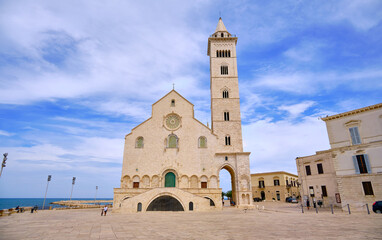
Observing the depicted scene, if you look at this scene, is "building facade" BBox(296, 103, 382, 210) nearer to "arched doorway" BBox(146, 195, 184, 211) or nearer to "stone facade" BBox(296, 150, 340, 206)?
"stone facade" BBox(296, 150, 340, 206)

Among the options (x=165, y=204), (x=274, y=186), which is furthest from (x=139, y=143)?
(x=274, y=186)

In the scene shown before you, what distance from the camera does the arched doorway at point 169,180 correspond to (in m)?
32.1

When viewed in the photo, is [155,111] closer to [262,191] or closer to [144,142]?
[144,142]

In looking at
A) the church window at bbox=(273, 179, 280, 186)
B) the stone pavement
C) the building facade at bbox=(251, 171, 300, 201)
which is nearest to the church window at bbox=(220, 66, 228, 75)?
the building facade at bbox=(251, 171, 300, 201)

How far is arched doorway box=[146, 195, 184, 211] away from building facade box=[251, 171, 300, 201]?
32.7m

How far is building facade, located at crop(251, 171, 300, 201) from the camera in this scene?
50.2 metres

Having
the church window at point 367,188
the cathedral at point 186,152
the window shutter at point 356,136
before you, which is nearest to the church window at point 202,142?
the cathedral at point 186,152

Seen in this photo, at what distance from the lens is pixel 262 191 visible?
52875mm

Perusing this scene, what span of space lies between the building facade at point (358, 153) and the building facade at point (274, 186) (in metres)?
27.7

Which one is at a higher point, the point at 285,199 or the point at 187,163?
the point at 187,163

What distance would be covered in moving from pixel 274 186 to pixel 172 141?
1201 inches

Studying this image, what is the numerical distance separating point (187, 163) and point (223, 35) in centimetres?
2558

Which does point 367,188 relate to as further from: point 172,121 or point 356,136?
point 172,121

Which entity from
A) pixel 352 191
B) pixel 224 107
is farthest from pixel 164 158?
pixel 352 191
